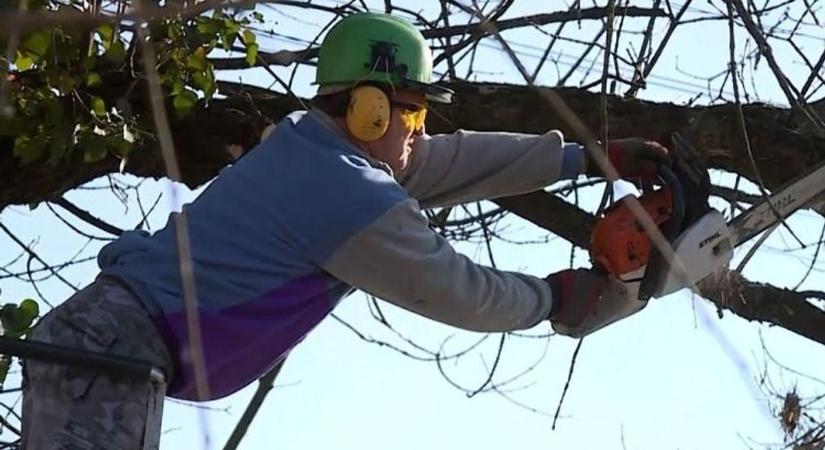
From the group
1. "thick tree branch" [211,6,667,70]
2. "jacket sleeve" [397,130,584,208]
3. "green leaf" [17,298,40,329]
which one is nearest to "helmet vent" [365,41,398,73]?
"jacket sleeve" [397,130,584,208]

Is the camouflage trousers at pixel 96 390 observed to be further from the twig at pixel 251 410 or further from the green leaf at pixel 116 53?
the green leaf at pixel 116 53

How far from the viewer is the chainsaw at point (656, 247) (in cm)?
344

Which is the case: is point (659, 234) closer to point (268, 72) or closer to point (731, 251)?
point (731, 251)

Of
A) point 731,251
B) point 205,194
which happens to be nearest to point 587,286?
point 731,251

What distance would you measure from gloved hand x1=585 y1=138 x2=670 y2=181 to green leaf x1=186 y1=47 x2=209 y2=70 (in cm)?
112

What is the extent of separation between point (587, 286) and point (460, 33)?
1.58 m

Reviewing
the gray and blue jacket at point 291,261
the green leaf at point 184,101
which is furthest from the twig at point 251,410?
the green leaf at point 184,101

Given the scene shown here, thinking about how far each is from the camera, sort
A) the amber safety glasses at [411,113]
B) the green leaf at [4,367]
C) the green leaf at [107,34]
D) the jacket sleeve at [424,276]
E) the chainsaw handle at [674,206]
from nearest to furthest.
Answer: the jacket sleeve at [424,276] < the amber safety glasses at [411,113] < the chainsaw handle at [674,206] < the green leaf at [4,367] < the green leaf at [107,34]

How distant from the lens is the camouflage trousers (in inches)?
119

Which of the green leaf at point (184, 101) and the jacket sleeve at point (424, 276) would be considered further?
the green leaf at point (184, 101)

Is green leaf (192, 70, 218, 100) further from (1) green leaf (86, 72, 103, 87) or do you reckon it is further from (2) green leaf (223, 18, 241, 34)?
(1) green leaf (86, 72, 103, 87)

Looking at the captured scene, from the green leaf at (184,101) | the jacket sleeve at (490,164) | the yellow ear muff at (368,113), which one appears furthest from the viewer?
the green leaf at (184,101)

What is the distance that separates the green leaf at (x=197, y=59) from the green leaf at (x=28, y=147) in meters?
0.40

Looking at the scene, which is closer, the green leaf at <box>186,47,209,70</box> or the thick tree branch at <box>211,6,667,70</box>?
the green leaf at <box>186,47,209,70</box>
